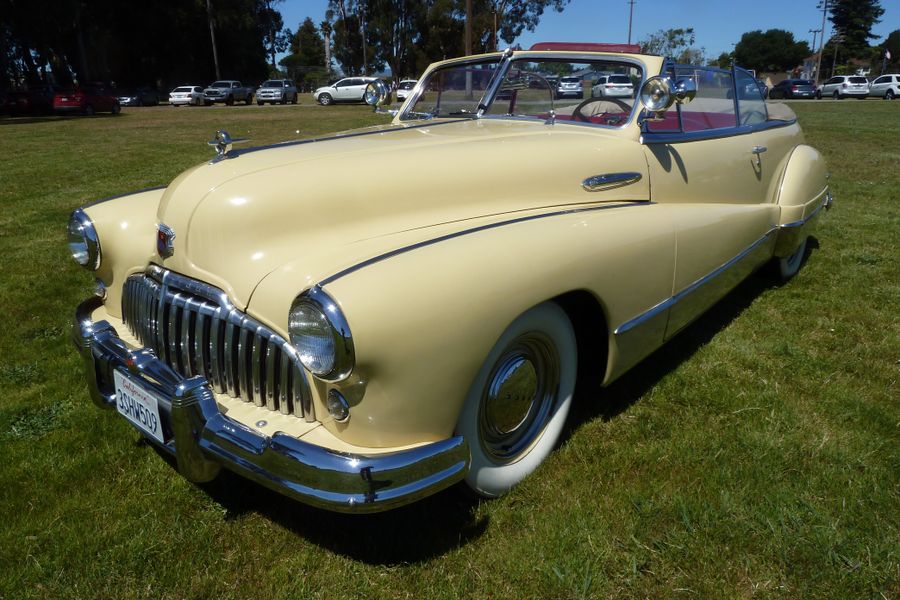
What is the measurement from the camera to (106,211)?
2.82m

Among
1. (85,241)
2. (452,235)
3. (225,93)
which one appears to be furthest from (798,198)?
(225,93)

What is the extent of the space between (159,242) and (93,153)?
1144 cm

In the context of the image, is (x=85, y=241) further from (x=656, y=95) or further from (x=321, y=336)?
(x=656, y=95)

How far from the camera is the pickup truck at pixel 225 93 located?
108ft

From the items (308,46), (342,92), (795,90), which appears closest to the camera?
(342,92)

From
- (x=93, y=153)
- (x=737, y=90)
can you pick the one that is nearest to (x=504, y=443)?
(x=737, y=90)

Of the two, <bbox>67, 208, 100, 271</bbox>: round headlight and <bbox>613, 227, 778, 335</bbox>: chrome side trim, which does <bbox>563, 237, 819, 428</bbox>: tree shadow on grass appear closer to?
<bbox>613, 227, 778, 335</bbox>: chrome side trim

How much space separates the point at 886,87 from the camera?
105 ft

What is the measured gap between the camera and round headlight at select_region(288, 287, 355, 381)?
1.68 meters

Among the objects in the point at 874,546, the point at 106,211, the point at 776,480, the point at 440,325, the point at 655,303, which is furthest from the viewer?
the point at 106,211

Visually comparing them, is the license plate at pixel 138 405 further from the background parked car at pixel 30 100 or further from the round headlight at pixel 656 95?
the background parked car at pixel 30 100

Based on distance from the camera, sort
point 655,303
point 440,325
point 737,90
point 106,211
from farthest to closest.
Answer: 1. point 737,90
2. point 106,211
3. point 655,303
4. point 440,325

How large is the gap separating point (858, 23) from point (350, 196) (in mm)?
93447

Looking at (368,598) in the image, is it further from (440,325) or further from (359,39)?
(359,39)
